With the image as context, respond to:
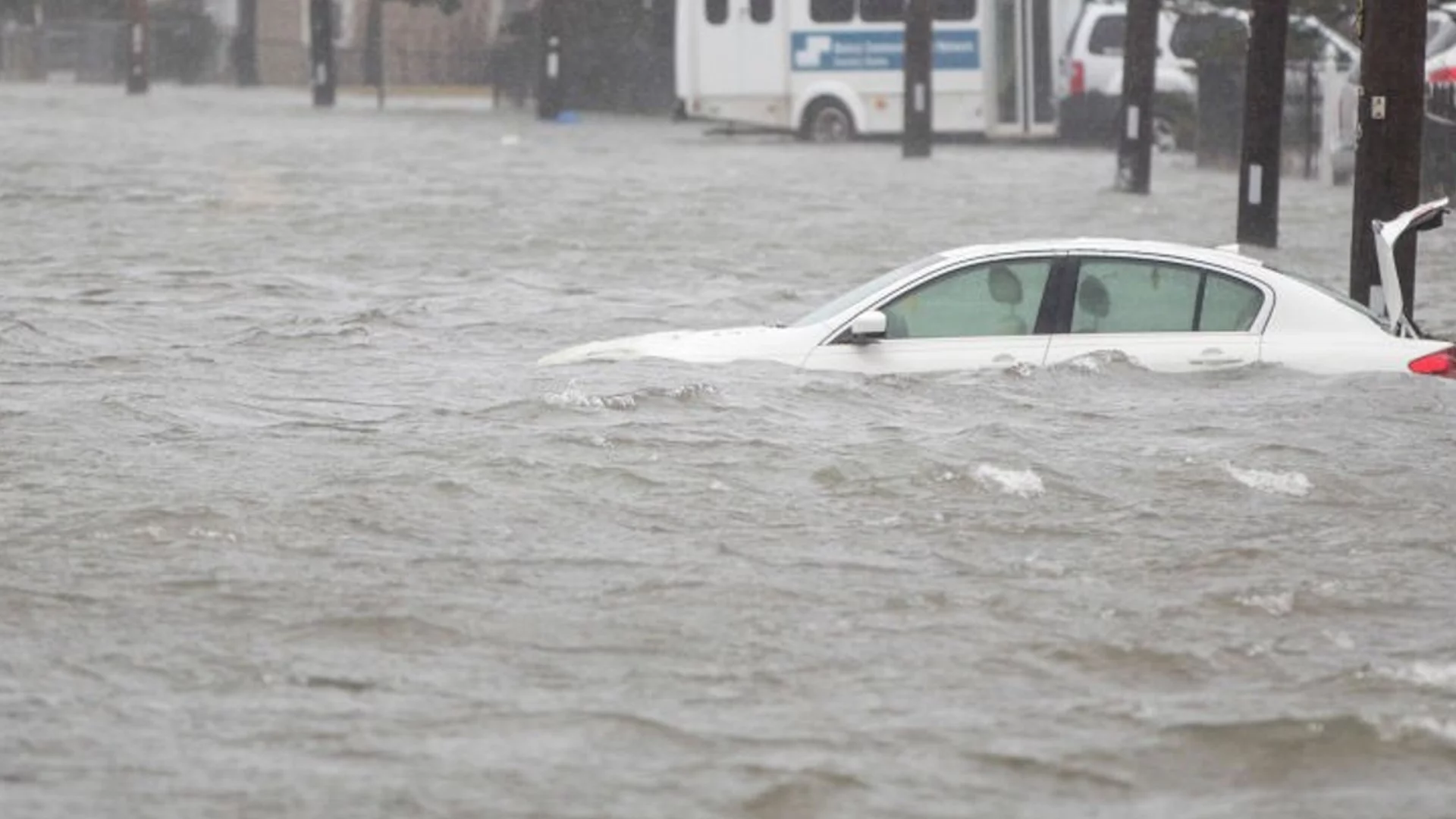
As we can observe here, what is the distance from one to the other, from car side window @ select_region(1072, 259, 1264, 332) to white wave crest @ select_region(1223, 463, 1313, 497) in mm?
812

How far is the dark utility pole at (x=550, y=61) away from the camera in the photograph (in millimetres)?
46438

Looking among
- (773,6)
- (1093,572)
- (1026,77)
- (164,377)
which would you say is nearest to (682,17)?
(773,6)

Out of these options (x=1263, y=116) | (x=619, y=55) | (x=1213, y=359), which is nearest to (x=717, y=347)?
(x=1213, y=359)

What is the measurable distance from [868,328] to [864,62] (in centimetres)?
2803

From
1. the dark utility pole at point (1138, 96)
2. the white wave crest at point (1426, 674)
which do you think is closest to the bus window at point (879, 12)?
the dark utility pole at point (1138, 96)

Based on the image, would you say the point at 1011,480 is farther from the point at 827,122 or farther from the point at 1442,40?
the point at 827,122

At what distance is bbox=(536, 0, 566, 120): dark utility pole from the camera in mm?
46438

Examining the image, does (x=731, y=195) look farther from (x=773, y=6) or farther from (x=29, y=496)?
(x=29, y=496)

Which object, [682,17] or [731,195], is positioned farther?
[682,17]

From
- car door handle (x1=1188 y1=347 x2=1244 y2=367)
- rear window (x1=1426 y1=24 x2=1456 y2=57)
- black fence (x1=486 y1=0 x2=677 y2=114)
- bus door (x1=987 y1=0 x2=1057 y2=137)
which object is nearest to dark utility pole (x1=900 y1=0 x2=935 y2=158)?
bus door (x1=987 y1=0 x2=1057 y2=137)

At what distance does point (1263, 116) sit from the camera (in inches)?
877

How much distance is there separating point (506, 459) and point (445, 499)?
0.83 m

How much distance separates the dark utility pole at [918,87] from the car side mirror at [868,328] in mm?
23644

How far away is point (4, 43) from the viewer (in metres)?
70.0
